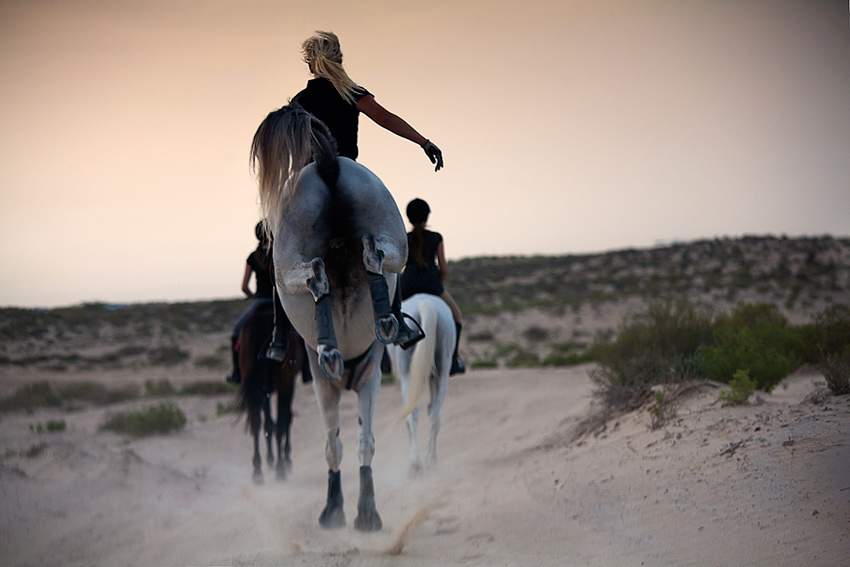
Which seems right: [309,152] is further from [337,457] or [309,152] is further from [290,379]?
[290,379]

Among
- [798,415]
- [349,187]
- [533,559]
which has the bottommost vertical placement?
[533,559]

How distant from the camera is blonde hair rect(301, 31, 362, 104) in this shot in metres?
5.17

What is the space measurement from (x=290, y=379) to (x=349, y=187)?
16.2ft

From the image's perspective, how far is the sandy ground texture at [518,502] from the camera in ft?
14.0

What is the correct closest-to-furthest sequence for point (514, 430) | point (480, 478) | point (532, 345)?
1. point (480, 478)
2. point (514, 430)
3. point (532, 345)

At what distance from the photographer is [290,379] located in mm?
9273

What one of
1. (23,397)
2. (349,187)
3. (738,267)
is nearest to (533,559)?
(349,187)

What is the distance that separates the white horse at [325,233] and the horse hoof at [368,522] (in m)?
1.31

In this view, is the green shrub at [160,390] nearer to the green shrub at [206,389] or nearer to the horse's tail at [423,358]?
the green shrub at [206,389]

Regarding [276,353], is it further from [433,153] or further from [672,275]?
[672,275]

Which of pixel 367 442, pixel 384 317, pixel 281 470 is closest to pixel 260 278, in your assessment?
pixel 281 470

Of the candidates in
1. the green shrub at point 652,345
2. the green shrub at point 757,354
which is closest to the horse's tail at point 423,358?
the green shrub at point 652,345

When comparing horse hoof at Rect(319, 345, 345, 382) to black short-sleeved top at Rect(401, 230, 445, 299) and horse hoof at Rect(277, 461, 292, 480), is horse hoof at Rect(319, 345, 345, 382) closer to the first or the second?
black short-sleeved top at Rect(401, 230, 445, 299)

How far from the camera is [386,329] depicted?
454 centimetres
